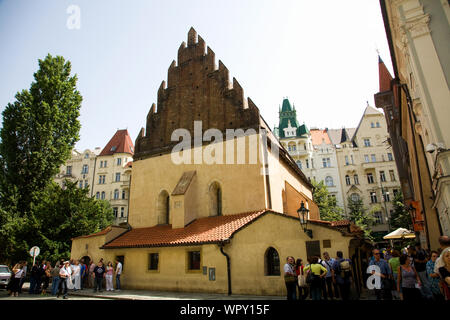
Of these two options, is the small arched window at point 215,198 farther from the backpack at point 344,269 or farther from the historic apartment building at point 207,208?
the backpack at point 344,269

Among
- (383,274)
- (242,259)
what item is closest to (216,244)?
(242,259)

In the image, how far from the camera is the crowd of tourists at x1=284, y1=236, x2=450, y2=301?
566cm

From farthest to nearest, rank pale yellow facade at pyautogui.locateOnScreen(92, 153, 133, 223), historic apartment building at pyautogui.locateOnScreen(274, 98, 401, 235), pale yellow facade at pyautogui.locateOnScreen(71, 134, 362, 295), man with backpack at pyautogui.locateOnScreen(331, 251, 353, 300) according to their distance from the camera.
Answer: historic apartment building at pyautogui.locateOnScreen(274, 98, 401, 235) → pale yellow facade at pyautogui.locateOnScreen(92, 153, 133, 223) → pale yellow facade at pyautogui.locateOnScreen(71, 134, 362, 295) → man with backpack at pyautogui.locateOnScreen(331, 251, 353, 300)

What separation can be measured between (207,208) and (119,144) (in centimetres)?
3778

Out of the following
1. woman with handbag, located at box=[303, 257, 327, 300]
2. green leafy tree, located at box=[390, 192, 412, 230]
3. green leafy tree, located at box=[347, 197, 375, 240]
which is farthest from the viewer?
green leafy tree, located at box=[347, 197, 375, 240]

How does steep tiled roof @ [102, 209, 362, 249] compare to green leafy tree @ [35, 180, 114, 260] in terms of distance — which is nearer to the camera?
steep tiled roof @ [102, 209, 362, 249]

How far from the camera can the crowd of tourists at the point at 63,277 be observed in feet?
45.5

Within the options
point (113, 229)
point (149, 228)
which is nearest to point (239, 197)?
point (149, 228)

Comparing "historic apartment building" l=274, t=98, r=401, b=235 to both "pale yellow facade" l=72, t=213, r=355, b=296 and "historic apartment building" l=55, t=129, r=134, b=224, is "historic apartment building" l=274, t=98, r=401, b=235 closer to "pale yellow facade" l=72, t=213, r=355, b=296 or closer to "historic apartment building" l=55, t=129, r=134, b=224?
"historic apartment building" l=55, t=129, r=134, b=224

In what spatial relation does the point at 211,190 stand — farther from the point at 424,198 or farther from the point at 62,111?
the point at 62,111

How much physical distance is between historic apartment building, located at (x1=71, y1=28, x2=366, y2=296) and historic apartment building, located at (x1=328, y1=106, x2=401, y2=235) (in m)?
29.5

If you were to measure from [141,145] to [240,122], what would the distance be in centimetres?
792

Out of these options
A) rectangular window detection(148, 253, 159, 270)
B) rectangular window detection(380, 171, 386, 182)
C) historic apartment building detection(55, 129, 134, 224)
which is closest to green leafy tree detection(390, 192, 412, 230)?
rectangular window detection(380, 171, 386, 182)
